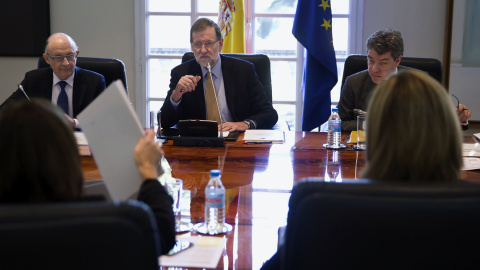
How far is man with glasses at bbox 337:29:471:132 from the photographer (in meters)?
3.18

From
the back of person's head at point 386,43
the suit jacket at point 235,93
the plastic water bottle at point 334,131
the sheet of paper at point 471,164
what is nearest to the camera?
the sheet of paper at point 471,164

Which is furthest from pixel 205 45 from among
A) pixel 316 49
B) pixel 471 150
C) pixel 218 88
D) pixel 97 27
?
pixel 97 27

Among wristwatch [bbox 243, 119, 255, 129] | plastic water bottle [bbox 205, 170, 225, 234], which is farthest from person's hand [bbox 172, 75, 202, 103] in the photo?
plastic water bottle [bbox 205, 170, 225, 234]

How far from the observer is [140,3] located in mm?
4672

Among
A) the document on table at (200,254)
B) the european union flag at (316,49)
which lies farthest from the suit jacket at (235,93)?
the document on table at (200,254)

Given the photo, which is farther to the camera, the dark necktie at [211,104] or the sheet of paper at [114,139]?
the dark necktie at [211,104]

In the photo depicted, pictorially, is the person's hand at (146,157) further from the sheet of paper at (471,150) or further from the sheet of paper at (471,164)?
the sheet of paper at (471,150)

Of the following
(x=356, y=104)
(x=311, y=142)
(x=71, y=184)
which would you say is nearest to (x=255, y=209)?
(x=71, y=184)

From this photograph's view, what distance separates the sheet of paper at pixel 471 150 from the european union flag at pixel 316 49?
1681 millimetres

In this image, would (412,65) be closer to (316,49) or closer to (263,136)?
(316,49)

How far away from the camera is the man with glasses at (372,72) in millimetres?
3176

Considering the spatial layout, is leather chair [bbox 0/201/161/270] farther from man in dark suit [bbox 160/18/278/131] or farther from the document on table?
man in dark suit [bbox 160/18/278/131]

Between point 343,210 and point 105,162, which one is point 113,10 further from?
point 343,210

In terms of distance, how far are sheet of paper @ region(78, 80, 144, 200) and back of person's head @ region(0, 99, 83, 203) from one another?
0.91 ft
